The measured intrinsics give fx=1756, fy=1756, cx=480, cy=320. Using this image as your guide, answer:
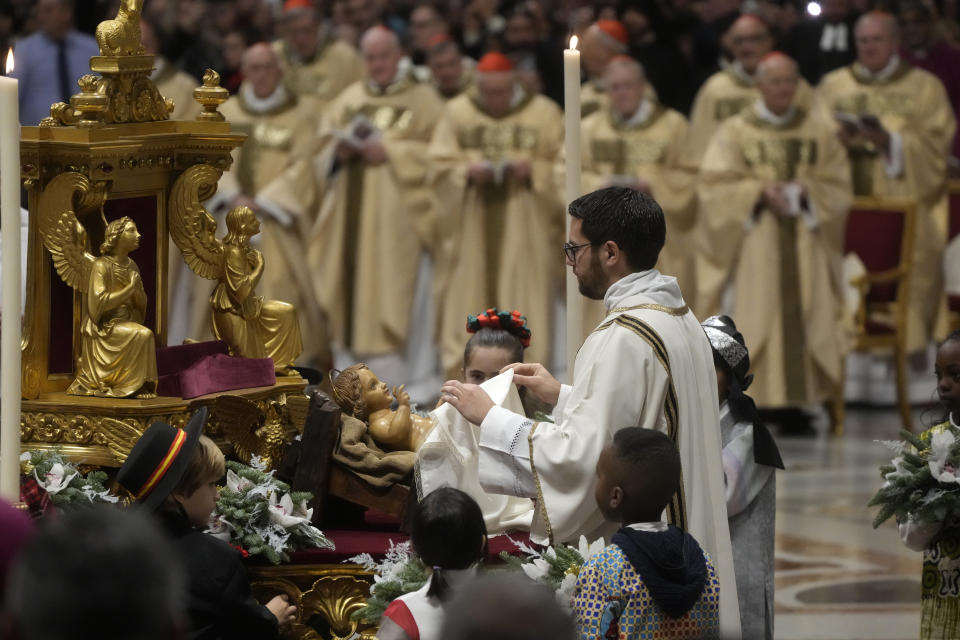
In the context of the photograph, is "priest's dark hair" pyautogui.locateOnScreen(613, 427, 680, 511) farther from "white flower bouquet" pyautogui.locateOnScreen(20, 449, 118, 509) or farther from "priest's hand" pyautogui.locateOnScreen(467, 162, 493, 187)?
"priest's hand" pyautogui.locateOnScreen(467, 162, 493, 187)

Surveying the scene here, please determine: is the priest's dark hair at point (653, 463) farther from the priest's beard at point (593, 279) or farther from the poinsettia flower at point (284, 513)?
the poinsettia flower at point (284, 513)

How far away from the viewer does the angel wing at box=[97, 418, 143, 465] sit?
12.0 feet

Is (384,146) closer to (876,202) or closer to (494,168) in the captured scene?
(494,168)

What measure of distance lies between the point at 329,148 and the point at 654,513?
31.4 feet

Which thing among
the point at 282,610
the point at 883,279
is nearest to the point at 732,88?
the point at 883,279

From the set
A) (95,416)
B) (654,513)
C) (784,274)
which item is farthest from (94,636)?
(784,274)

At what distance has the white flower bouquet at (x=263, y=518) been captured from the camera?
361 cm

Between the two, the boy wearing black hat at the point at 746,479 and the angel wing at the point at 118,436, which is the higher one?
the angel wing at the point at 118,436

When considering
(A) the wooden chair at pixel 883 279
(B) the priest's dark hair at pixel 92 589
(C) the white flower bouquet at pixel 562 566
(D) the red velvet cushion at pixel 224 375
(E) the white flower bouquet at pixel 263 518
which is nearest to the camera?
(B) the priest's dark hair at pixel 92 589

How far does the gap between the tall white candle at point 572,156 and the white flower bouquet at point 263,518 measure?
26.2 inches

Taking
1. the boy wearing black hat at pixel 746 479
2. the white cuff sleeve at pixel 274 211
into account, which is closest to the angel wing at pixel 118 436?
the boy wearing black hat at pixel 746 479

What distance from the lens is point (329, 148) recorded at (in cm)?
1257

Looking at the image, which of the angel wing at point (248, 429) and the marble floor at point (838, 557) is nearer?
the angel wing at point (248, 429)

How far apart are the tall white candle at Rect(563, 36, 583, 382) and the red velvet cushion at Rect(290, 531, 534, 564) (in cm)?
41
